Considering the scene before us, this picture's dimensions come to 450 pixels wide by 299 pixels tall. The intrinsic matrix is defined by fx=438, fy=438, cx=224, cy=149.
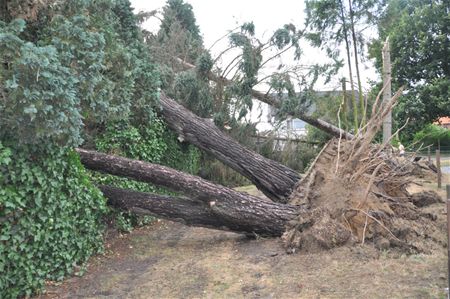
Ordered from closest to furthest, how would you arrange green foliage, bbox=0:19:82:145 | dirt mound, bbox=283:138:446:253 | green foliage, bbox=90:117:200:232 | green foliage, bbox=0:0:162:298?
green foliage, bbox=0:19:82:145 → green foliage, bbox=0:0:162:298 → dirt mound, bbox=283:138:446:253 → green foliage, bbox=90:117:200:232

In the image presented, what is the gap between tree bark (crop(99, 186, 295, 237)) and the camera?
20.4 feet

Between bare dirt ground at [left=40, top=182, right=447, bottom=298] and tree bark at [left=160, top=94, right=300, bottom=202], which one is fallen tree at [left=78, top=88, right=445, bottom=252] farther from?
tree bark at [left=160, top=94, right=300, bottom=202]

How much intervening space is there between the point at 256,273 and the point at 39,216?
245 centimetres

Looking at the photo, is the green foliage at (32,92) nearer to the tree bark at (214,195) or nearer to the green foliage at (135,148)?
→ the tree bark at (214,195)

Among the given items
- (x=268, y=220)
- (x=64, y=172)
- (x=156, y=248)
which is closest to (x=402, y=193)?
(x=268, y=220)

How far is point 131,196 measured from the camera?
6.61 metres

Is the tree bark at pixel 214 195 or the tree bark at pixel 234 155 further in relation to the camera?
the tree bark at pixel 234 155

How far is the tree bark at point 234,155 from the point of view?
7723mm

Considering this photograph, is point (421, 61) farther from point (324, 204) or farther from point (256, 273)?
point (256, 273)

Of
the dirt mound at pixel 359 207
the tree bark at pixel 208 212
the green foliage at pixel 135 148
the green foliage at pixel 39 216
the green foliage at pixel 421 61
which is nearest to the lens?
the green foliage at pixel 39 216

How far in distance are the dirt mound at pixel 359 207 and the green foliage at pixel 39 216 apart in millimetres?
2690

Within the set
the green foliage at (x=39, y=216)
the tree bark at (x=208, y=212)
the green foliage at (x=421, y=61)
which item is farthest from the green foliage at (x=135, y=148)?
the green foliage at (x=421, y=61)

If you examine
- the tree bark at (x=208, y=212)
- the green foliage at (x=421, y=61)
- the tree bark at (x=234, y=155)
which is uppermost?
the green foliage at (x=421, y=61)

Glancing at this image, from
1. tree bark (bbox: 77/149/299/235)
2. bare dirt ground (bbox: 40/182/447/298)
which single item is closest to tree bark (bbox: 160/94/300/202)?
tree bark (bbox: 77/149/299/235)
